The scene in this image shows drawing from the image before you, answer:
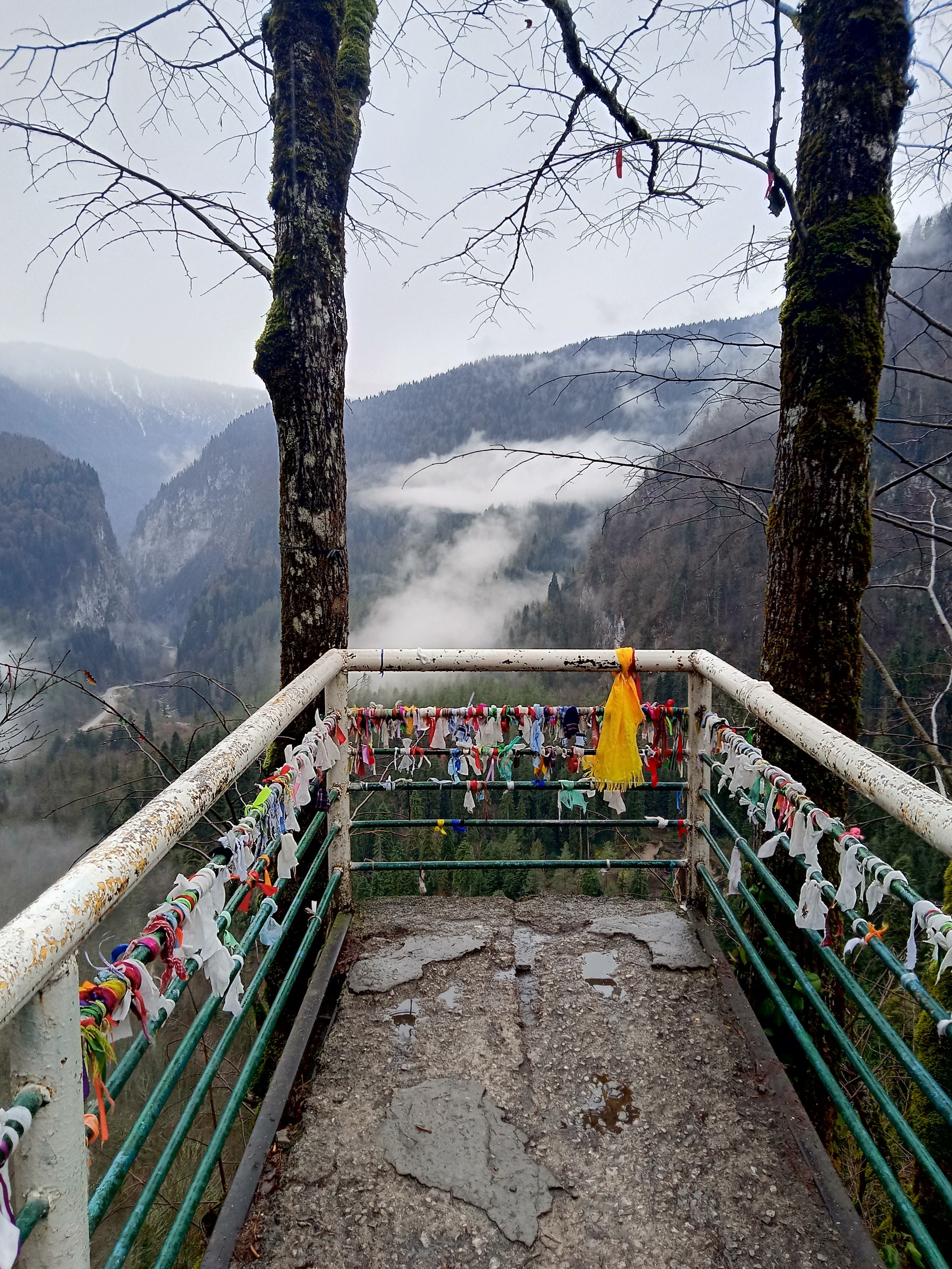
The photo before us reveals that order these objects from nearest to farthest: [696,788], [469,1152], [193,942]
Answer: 1. [193,942]
2. [469,1152]
3. [696,788]

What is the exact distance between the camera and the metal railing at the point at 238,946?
2.83 ft

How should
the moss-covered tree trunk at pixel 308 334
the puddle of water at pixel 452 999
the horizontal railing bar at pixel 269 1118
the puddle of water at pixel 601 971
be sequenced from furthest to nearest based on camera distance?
the moss-covered tree trunk at pixel 308 334 → the puddle of water at pixel 601 971 → the puddle of water at pixel 452 999 → the horizontal railing bar at pixel 269 1118

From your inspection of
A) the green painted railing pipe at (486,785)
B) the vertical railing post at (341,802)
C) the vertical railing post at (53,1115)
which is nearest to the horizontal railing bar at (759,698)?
the vertical railing post at (341,802)

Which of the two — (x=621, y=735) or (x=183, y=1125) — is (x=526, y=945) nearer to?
(x=621, y=735)

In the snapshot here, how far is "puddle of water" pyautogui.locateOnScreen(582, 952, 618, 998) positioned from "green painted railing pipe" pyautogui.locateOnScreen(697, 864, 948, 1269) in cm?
66

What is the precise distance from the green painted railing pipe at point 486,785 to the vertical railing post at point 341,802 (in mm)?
75

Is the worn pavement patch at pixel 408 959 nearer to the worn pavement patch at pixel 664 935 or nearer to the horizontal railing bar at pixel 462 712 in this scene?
the worn pavement patch at pixel 664 935

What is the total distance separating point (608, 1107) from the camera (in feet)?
6.82

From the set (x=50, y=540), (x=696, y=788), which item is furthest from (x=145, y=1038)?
(x=50, y=540)

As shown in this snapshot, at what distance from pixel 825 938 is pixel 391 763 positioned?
5.94ft

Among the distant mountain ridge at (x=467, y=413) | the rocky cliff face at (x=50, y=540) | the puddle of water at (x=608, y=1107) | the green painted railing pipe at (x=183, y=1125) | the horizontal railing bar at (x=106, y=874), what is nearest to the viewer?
the horizontal railing bar at (x=106, y=874)

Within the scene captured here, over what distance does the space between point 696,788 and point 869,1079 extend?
54.0 inches

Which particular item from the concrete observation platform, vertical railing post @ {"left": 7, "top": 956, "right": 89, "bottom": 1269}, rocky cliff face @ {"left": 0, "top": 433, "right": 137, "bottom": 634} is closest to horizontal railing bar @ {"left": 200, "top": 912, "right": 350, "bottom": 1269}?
the concrete observation platform

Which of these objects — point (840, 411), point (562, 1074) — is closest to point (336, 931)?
point (562, 1074)
